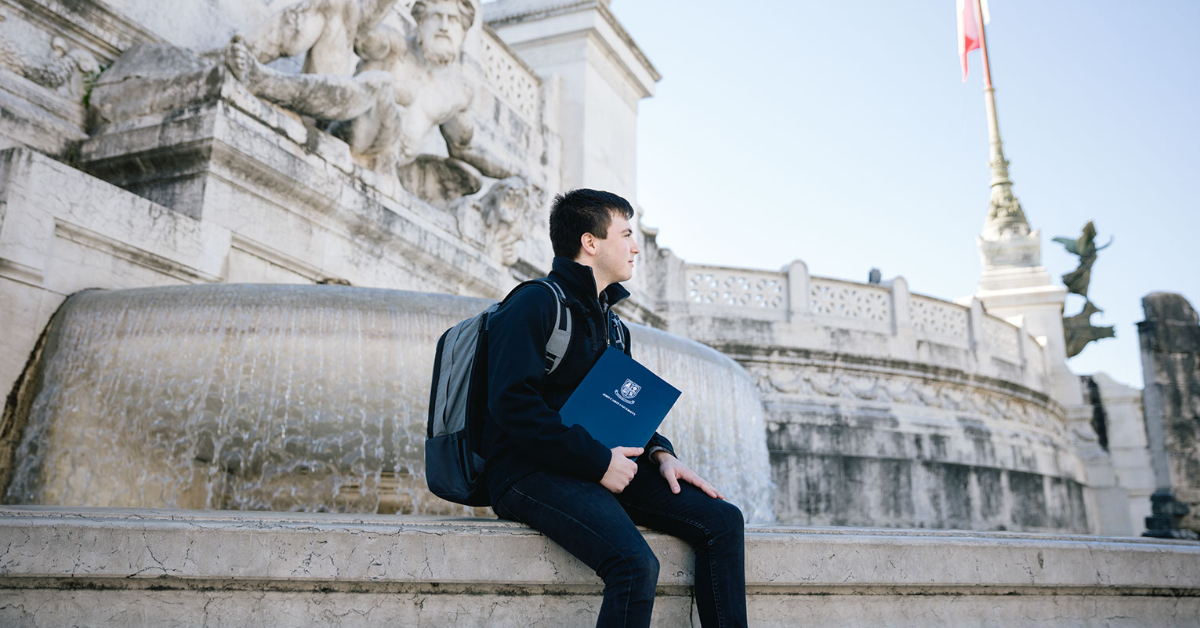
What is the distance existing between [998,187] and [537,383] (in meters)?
19.2

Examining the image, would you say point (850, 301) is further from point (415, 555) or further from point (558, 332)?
point (415, 555)

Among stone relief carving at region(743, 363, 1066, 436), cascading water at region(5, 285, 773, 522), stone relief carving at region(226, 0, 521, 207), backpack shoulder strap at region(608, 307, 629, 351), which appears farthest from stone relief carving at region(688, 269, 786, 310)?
backpack shoulder strap at region(608, 307, 629, 351)

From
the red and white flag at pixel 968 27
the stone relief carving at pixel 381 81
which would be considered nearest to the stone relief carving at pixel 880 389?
the stone relief carving at pixel 381 81

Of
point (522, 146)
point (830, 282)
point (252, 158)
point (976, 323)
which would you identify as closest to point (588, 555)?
point (252, 158)

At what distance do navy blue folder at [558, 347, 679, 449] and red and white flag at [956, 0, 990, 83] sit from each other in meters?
23.8

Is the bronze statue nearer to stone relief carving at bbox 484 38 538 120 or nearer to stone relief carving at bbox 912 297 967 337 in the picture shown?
stone relief carving at bbox 912 297 967 337

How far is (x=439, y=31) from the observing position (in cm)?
725

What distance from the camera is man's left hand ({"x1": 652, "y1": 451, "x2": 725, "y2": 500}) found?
225cm

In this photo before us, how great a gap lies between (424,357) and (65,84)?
3.46 m

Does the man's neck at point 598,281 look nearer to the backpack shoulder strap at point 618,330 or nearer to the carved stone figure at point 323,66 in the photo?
the backpack shoulder strap at point 618,330

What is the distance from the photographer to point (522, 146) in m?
10.4

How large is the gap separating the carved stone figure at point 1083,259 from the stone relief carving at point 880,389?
6011mm

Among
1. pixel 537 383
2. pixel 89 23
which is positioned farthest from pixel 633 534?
pixel 89 23

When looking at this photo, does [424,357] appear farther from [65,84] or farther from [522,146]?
[522,146]
